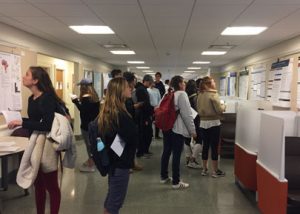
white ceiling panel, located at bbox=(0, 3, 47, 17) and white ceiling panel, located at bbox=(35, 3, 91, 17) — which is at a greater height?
white ceiling panel, located at bbox=(35, 3, 91, 17)

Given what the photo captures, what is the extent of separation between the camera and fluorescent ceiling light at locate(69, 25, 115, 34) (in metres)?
4.76

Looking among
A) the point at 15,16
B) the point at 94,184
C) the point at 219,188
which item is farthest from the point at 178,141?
the point at 15,16

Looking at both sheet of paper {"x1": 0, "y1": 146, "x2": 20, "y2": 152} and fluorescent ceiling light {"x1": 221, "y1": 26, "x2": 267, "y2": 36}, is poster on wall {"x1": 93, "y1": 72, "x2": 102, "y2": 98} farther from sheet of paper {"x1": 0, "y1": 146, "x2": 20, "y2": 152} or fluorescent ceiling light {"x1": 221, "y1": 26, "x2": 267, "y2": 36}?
sheet of paper {"x1": 0, "y1": 146, "x2": 20, "y2": 152}

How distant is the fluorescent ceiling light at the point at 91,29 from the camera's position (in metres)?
4.76

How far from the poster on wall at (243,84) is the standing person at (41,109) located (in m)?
7.30

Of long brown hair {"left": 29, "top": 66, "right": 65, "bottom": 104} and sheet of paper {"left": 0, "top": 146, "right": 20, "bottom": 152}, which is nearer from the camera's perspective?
long brown hair {"left": 29, "top": 66, "right": 65, "bottom": 104}

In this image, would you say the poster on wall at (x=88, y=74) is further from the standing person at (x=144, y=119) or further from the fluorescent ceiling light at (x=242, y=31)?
the fluorescent ceiling light at (x=242, y=31)

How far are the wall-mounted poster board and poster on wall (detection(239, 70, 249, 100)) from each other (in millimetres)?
6394

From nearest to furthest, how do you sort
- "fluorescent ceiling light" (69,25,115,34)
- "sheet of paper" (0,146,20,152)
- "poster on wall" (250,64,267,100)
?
"sheet of paper" (0,146,20,152)
"fluorescent ceiling light" (69,25,115,34)
"poster on wall" (250,64,267,100)

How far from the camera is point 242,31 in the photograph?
16.7 ft

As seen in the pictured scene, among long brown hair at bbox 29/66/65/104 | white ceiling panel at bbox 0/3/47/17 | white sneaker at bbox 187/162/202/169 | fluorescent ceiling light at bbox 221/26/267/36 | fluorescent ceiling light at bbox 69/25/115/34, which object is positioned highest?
fluorescent ceiling light at bbox 221/26/267/36

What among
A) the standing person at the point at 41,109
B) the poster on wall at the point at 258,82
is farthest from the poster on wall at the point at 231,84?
the standing person at the point at 41,109

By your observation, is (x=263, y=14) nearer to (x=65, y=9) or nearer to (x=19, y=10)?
(x=65, y=9)

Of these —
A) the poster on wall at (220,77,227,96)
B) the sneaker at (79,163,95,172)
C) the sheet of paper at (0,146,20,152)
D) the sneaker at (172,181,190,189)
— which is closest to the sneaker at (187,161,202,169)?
the sneaker at (172,181,190,189)
